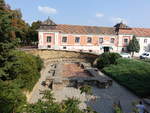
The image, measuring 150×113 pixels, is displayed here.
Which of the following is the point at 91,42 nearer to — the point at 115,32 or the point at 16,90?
the point at 115,32

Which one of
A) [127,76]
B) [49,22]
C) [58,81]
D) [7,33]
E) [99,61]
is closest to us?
[7,33]

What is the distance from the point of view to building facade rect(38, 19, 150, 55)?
38.4 meters

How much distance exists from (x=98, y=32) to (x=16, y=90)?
35.8 m

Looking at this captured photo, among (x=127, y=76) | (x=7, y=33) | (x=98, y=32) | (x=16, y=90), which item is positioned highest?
(x=98, y=32)

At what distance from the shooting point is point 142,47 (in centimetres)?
4272

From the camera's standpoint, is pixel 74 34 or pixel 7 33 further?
pixel 74 34

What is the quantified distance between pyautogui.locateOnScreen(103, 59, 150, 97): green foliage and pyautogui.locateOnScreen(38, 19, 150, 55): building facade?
64.6ft

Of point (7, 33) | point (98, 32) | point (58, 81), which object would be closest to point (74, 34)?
point (98, 32)

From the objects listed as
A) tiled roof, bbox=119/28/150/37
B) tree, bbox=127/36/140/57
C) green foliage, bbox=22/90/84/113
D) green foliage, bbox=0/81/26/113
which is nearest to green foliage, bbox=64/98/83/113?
green foliage, bbox=22/90/84/113

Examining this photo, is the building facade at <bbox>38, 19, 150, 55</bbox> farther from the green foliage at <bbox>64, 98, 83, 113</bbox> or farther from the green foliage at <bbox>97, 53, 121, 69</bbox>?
the green foliage at <bbox>64, 98, 83, 113</bbox>

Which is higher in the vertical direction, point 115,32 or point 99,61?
point 115,32

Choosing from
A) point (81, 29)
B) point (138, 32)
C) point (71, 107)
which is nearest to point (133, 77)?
point (71, 107)

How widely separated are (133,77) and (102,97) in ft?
18.8

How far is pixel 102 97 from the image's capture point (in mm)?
11078
